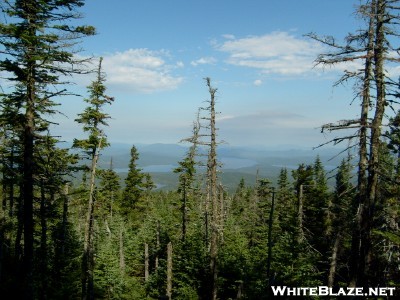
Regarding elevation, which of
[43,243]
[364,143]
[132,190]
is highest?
[364,143]

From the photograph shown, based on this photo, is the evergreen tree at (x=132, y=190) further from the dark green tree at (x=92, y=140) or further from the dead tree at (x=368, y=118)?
the dead tree at (x=368, y=118)

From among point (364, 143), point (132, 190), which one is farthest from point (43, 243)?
point (132, 190)

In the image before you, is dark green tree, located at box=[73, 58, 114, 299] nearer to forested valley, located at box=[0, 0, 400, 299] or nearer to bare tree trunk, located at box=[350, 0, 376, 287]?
forested valley, located at box=[0, 0, 400, 299]

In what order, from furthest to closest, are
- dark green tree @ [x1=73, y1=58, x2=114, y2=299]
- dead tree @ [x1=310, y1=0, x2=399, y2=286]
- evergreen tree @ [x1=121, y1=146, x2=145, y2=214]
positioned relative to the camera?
evergreen tree @ [x1=121, y1=146, x2=145, y2=214]
dark green tree @ [x1=73, y1=58, x2=114, y2=299]
dead tree @ [x1=310, y1=0, x2=399, y2=286]

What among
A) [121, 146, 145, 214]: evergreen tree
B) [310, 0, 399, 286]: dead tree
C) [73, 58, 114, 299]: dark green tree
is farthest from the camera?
[121, 146, 145, 214]: evergreen tree

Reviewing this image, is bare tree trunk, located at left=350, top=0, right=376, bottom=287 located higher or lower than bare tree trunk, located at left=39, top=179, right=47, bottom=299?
higher

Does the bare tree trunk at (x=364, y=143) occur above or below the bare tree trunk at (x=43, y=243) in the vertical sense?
above

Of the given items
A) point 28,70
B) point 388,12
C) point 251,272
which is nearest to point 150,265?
point 251,272

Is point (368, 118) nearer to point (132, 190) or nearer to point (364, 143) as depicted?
point (364, 143)

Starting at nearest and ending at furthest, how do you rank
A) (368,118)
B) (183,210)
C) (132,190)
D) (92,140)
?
(368,118) < (92,140) < (183,210) < (132,190)

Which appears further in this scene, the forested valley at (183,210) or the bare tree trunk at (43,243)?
the bare tree trunk at (43,243)

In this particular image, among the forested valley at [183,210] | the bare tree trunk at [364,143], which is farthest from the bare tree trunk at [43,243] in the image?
the bare tree trunk at [364,143]

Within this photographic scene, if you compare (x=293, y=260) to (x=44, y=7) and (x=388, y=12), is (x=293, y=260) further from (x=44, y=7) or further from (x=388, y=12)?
(x=44, y=7)

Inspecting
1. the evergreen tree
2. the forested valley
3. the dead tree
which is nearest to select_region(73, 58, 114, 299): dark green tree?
the forested valley
